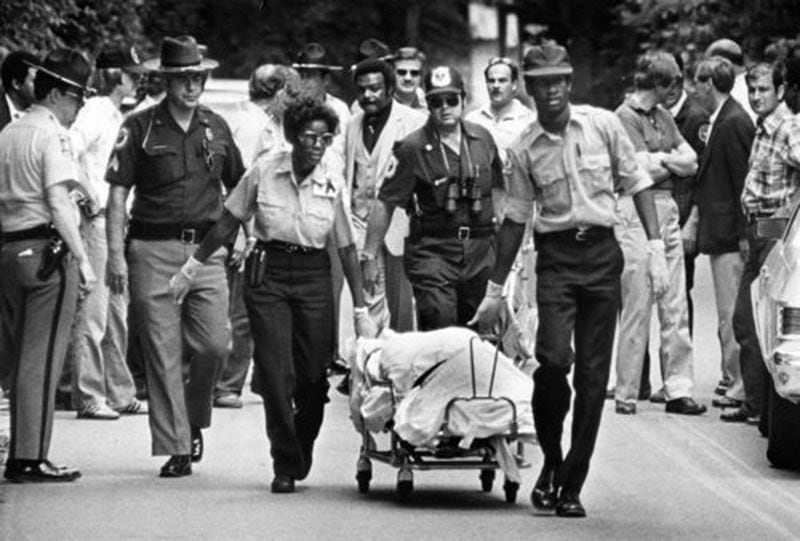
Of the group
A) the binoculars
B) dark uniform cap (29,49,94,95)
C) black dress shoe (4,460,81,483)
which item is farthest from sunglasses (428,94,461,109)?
black dress shoe (4,460,81,483)

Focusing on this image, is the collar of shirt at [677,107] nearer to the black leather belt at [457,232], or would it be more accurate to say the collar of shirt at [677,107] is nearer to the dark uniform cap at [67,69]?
the black leather belt at [457,232]

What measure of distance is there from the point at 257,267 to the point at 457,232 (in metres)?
1.79

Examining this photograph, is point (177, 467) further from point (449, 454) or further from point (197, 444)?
point (449, 454)

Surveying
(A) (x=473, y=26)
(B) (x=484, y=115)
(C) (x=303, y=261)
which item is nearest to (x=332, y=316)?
(C) (x=303, y=261)

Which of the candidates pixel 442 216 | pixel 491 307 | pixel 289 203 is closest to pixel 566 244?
pixel 491 307

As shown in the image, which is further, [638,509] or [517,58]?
[517,58]

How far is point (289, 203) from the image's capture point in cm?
1448

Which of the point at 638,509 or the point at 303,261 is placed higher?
the point at 303,261

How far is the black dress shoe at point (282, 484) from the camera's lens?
47.1 feet

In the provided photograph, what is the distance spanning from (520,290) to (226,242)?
3891 mm

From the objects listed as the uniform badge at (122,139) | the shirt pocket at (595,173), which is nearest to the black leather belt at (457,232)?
the uniform badge at (122,139)

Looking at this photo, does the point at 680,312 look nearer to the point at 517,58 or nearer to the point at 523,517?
the point at 523,517

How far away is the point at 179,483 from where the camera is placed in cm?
1478

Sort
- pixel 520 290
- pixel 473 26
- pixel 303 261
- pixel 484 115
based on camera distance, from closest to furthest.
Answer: pixel 303 261, pixel 520 290, pixel 484 115, pixel 473 26
